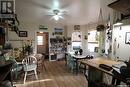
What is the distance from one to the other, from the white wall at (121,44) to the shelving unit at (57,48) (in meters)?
6.38

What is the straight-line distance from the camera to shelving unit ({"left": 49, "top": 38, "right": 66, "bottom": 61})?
8852 mm

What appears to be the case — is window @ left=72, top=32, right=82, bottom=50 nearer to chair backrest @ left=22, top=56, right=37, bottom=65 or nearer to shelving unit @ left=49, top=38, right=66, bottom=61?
Result: shelving unit @ left=49, top=38, right=66, bottom=61

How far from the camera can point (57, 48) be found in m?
9.01

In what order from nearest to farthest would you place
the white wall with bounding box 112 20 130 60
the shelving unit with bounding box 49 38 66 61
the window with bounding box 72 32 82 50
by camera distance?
the white wall with bounding box 112 20 130 60 < the shelving unit with bounding box 49 38 66 61 < the window with bounding box 72 32 82 50

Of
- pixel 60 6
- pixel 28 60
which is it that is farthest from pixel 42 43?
pixel 60 6

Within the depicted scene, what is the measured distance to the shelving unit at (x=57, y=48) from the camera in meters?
8.85

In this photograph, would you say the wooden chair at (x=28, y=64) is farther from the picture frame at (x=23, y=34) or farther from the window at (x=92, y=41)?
the window at (x=92, y=41)

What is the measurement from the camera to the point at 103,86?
1.78m

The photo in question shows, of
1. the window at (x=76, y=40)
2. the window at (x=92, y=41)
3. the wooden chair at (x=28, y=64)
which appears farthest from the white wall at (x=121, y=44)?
the window at (x=76, y=40)

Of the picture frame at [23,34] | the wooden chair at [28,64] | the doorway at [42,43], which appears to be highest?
the picture frame at [23,34]

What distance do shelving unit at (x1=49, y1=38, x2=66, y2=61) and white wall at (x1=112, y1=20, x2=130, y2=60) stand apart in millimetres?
6381

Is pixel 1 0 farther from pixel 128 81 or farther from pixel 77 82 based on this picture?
pixel 77 82

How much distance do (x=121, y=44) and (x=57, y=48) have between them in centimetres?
674

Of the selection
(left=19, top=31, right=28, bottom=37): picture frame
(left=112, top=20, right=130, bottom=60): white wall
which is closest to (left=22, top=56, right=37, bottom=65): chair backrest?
(left=112, top=20, right=130, bottom=60): white wall
